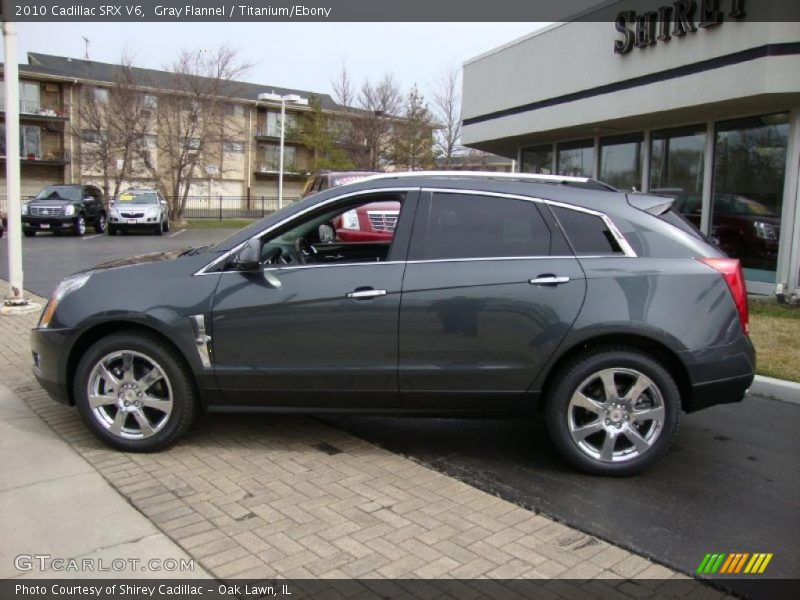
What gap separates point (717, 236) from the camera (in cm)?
1159

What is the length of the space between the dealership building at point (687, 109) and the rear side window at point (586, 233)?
6390mm

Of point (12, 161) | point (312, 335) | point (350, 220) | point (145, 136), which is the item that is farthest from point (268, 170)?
point (312, 335)

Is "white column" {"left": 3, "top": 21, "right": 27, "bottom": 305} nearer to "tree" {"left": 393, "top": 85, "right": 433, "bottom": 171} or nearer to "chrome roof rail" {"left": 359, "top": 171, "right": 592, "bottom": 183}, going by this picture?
"chrome roof rail" {"left": 359, "top": 171, "right": 592, "bottom": 183}

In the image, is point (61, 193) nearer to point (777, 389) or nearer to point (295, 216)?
point (295, 216)

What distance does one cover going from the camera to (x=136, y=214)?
81.6ft

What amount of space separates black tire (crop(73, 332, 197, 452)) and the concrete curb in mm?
4570

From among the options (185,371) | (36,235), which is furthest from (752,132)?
(36,235)

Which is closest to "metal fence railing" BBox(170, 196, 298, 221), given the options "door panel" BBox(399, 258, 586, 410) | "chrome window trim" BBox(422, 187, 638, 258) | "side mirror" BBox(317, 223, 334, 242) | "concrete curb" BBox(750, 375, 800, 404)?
"side mirror" BBox(317, 223, 334, 242)

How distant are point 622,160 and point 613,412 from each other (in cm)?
1081

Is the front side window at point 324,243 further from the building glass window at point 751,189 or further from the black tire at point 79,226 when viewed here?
the black tire at point 79,226

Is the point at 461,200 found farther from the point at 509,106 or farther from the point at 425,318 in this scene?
the point at 509,106

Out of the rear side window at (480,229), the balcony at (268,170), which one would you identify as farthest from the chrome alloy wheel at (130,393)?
the balcony at (268,170)

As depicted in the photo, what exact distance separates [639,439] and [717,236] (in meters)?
8.59

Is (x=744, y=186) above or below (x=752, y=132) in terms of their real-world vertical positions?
below
